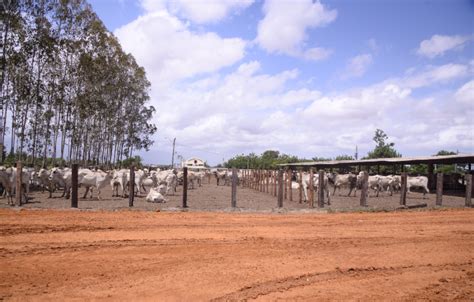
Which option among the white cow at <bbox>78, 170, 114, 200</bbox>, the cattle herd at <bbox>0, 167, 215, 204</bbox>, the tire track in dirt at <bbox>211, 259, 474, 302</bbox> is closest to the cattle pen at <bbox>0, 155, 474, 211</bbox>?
the cattle herd at <bbox>0, 167, 215, 204</bbox>

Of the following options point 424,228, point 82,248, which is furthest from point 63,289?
point 424,228

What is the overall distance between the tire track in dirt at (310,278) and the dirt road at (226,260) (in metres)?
0.02

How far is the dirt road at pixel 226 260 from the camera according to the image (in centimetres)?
557

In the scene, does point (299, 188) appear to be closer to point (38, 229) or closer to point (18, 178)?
point (18, 178)

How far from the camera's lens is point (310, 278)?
20.5 feet

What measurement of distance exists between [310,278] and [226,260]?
1665 mm

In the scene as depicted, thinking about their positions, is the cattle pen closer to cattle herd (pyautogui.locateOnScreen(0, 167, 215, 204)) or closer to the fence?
the fence

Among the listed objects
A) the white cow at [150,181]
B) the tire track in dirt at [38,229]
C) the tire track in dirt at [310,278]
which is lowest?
the tire track in dirt at [310,278]

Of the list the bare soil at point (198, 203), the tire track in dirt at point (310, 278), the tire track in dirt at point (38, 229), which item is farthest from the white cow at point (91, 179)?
the tire track in dirt at point (310, 278)

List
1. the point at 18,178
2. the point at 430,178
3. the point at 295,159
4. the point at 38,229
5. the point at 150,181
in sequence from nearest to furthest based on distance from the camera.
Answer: the point at 38,229 → the point at 18,178 → the point at 150,181 → the point at 430,178 → the point at 295,159

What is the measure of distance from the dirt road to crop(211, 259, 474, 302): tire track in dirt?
17 millimetres

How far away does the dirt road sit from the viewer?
5566mm

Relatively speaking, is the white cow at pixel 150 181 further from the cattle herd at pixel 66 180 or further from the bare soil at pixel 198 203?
the bare soil at pixel 198 203

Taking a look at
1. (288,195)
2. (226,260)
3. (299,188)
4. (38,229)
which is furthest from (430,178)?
(38,229)
